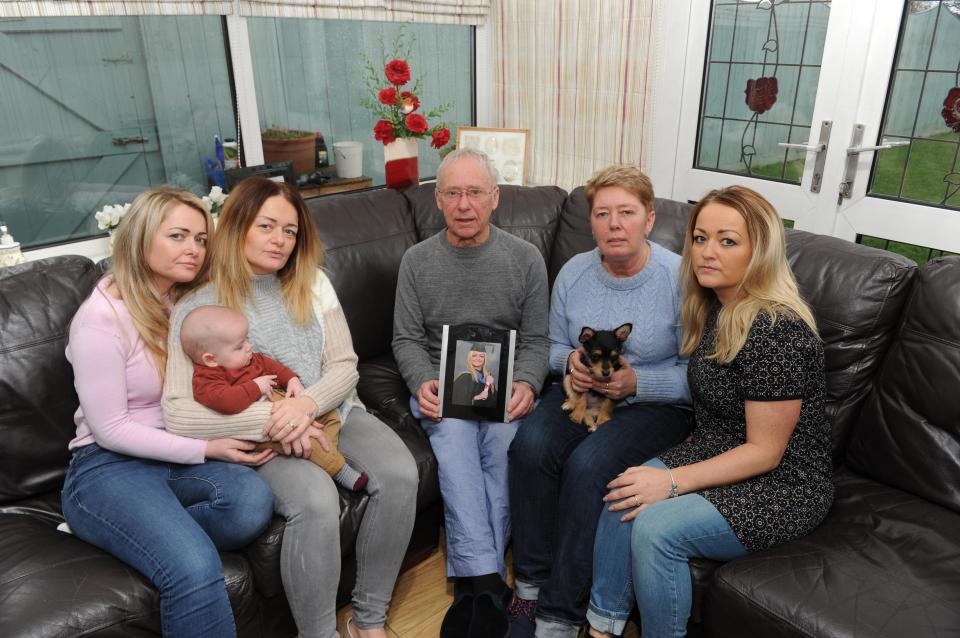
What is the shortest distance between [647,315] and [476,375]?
20.8 inches

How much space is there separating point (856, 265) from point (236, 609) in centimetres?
185

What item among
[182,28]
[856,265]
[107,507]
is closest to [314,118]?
[182,28]

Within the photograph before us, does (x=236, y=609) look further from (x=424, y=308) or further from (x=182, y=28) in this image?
(x=182, y=28)

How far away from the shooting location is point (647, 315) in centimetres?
192

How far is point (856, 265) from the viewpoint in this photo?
185 cm

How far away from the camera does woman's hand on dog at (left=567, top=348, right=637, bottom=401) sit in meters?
1.84

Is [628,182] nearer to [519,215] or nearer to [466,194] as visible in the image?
[466,194]

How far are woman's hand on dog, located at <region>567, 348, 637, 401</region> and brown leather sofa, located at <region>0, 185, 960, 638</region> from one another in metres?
0.49

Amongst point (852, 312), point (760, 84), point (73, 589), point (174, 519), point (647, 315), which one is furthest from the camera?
point (760, 84)

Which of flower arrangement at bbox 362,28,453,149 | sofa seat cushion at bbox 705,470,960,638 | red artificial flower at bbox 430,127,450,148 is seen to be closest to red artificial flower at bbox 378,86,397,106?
flower arrangement at bbox 362,28,453,149

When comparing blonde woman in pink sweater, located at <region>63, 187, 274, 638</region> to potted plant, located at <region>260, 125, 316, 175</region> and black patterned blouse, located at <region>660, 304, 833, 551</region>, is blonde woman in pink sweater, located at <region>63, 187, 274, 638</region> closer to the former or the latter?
black patterned blouse, located at <region>660, 304, 833, 551</region>

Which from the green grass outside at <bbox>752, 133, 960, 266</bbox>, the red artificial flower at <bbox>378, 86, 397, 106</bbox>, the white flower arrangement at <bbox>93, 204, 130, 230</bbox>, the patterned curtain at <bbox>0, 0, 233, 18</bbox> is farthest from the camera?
the red artificial flower at <bbox>378, 86, 397, 106</bbox>

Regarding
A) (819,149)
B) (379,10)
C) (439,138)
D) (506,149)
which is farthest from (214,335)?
(819,149)

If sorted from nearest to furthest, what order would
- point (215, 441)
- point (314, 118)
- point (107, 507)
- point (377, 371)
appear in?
point (107, 507) < point (215, 441) < point (377, 371) < point (314, 118)
